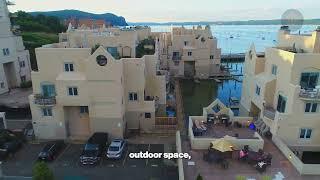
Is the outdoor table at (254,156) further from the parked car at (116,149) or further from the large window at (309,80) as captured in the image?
the parked car at (116,149)

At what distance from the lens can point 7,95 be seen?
→ 48406mm

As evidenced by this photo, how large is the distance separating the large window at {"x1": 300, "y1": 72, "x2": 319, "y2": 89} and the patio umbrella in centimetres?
1135

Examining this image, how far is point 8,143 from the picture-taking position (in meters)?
33.2

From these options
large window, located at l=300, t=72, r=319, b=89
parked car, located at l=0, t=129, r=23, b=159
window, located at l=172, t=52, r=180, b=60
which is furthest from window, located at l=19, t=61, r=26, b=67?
large window, located at l=300, t=72, r=319, b=89

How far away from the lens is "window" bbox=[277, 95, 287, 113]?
32300 mm

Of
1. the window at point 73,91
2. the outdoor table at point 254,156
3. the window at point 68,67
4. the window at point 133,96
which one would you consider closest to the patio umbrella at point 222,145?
the outdoor table at point 254,156

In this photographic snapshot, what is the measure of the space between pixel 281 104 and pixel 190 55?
4618 centimetres

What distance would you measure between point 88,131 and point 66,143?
319 centimetres

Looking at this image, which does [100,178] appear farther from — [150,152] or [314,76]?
[314,76]

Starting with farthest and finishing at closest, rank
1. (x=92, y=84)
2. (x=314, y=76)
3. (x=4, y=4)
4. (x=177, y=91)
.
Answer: (x=177, y=91) → (x=4, y=4) → (x=92, y=84) → (x=314, y=76)

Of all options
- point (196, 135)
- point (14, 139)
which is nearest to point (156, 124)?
point (196, 135)

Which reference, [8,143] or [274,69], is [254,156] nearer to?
[274,69]

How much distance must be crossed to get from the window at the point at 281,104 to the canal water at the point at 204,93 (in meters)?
15.4

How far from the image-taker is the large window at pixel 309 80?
30.6 meters
